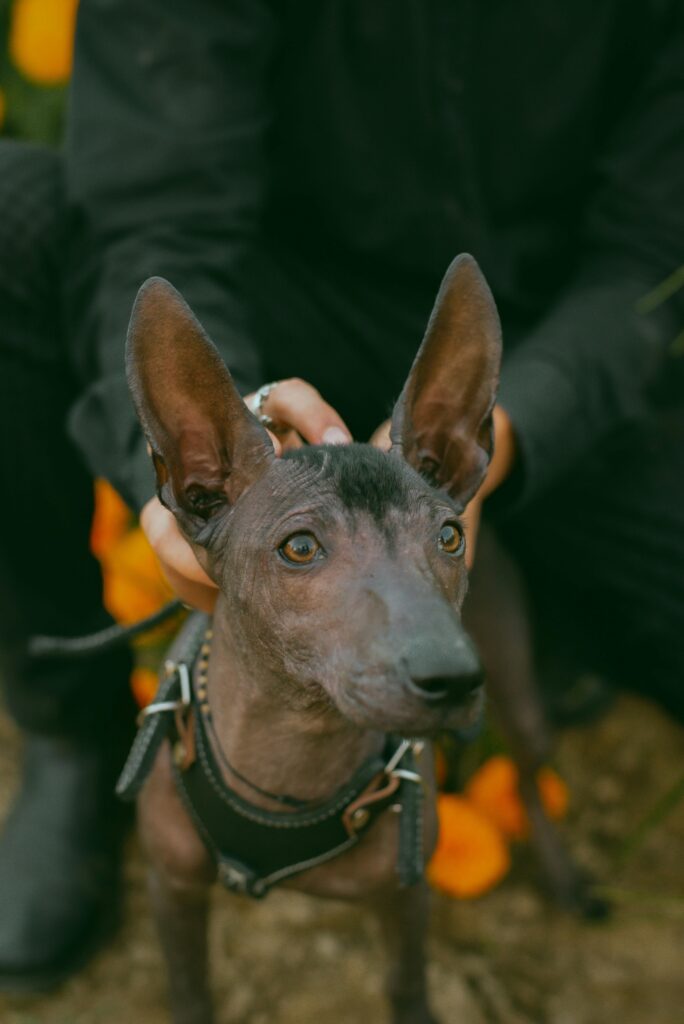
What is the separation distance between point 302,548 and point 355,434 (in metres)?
1.18

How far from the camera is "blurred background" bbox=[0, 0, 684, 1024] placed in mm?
2225

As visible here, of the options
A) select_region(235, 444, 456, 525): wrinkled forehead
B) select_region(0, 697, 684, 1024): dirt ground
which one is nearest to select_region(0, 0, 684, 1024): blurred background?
select_region(0, 697, 684, 1024): dirt ground

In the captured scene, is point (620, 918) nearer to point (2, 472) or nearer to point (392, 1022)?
point (392, 1022)

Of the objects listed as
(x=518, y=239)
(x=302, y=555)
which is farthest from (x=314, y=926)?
(x=518, y=239)

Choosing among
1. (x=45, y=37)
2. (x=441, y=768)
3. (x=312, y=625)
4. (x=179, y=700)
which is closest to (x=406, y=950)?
(x=179, y=700)

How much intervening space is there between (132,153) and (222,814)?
1281mm

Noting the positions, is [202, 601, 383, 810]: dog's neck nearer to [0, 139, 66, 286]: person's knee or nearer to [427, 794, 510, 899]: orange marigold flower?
[427, 794, 510, 899]: orange marigold flower

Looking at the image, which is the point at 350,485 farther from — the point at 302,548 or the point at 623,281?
the point at 623,281

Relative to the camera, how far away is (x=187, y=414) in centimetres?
138

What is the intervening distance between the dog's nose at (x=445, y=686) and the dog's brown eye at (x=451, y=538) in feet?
0.78

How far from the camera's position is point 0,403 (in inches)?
85.1

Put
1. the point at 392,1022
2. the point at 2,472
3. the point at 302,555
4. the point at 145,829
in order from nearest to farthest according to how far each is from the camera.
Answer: the point at 302,555, the point at 145,829, the point at 392,1022, the point at 2,472

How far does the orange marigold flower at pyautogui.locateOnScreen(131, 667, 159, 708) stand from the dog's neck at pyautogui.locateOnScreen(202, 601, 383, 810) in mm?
1000

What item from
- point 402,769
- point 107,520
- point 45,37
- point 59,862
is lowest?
point 59,862
